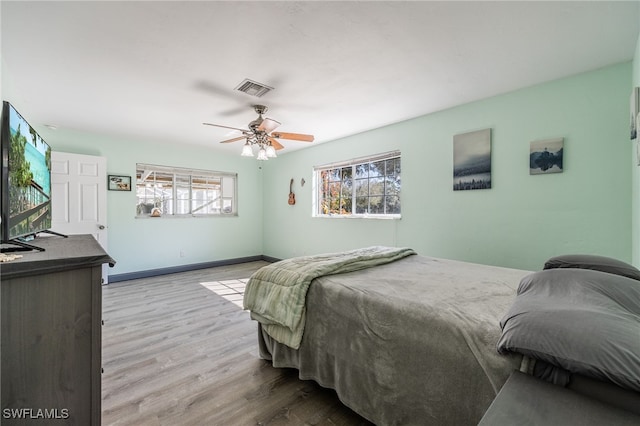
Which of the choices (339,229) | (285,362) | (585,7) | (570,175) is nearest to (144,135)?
(339,229)

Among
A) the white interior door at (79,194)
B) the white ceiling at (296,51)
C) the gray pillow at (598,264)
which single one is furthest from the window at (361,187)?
the white interior door at (79,194)

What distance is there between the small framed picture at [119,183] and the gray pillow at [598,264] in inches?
208

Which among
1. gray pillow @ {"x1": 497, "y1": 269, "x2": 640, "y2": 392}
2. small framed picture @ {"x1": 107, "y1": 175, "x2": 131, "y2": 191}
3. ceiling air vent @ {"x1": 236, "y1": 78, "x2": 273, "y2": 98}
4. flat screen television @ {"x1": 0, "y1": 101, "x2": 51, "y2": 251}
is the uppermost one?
ceiling air vent @ {"x1": 236, "y1": 78, "x2": 273, "y2": 98}

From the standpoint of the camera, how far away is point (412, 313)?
135cm

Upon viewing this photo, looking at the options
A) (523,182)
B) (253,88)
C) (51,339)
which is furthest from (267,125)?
(523,182)

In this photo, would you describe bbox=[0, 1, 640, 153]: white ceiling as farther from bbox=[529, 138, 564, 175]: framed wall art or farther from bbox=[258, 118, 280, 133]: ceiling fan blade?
bbox=[529, 138, 564, 175]: framed wall art

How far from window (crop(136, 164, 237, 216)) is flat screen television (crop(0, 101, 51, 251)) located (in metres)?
3.37

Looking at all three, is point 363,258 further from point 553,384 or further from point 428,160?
point 428,160

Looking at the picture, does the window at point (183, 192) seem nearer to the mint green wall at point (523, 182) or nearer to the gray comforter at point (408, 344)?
the mint green wall at point (523, 182)

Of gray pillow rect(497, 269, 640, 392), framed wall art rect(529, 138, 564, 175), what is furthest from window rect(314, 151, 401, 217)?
gray pillow rect(497, 269, 640, 392)

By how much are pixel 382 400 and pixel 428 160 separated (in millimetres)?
2721

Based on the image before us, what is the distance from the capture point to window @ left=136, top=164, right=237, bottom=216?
4.69 m

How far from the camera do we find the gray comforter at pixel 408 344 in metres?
1.12

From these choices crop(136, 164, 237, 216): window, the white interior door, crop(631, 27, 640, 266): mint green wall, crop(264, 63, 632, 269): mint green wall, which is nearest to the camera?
crop(631, 27, 640, 266): mint green wall
